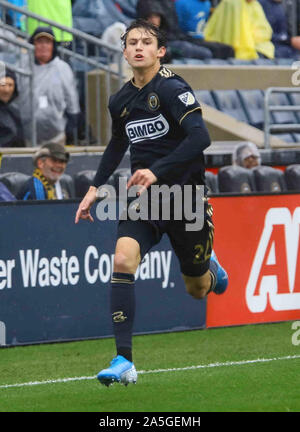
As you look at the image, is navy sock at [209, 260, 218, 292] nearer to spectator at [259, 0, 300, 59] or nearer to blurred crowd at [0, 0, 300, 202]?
blurred crowd at [0, 0, 300, 202]

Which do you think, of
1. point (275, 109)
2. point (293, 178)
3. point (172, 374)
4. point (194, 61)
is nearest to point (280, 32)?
point (194, 61)

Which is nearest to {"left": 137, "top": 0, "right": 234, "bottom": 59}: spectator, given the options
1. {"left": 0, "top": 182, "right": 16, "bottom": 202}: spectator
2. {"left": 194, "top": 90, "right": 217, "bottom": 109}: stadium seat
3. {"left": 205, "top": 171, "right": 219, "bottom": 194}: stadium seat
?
{"left": 194, "top": 90, "right": 217, "bottom": 109}: stadium seat

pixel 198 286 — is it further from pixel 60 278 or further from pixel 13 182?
pixel 13 182

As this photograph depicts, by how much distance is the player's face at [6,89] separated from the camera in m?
12.4

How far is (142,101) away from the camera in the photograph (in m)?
7.23

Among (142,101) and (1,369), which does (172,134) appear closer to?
(142,101)

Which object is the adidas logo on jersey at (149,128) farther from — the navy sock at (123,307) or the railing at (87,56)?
the railing at (87,56)

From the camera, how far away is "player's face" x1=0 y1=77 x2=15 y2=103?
1241 centimetres

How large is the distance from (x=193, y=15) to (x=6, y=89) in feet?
19.7

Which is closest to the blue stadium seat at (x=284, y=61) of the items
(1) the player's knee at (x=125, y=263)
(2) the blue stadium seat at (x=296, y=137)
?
(2) the blue stadium seat at (x=296, y=137)

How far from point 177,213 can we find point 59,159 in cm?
347

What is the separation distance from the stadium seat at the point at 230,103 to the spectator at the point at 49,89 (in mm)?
3916
